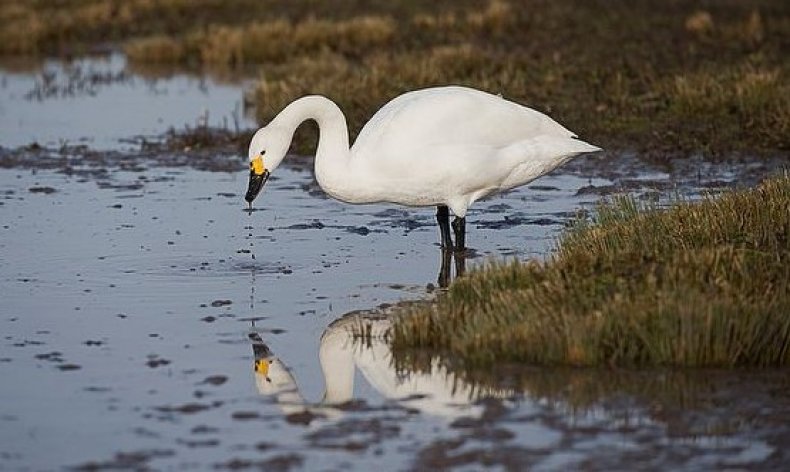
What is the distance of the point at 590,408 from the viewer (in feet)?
24.1

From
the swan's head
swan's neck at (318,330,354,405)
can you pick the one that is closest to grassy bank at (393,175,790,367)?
swan's neck at (318,330,354,405)

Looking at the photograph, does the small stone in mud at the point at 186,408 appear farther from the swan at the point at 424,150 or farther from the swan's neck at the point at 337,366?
the swan at the point at 424,150

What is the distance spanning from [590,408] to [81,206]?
7.59 metres

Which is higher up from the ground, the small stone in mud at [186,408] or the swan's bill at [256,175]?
the swan's bill at [256,175]

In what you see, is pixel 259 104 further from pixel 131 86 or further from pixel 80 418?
pixel 80 418

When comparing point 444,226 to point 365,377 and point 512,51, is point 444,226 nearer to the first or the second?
point 365,377

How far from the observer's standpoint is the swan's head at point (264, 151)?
10.4 metres

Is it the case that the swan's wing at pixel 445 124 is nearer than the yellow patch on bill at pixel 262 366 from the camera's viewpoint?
No

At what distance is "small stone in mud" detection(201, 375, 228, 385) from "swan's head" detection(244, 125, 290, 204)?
2.49 m

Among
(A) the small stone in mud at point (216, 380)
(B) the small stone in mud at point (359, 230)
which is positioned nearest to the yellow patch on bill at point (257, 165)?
(B) the small stone in mud at point (359, 230)

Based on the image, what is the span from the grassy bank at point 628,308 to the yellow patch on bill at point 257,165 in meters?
1.80

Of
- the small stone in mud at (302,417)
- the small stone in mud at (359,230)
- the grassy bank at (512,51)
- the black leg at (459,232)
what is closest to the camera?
the small stone in mud at (302,417)

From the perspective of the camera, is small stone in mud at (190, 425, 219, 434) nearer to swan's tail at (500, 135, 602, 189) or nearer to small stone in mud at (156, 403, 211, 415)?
small stone in mud at (156, 403, 211, 415)

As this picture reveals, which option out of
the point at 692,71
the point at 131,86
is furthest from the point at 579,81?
the point at 131,86
